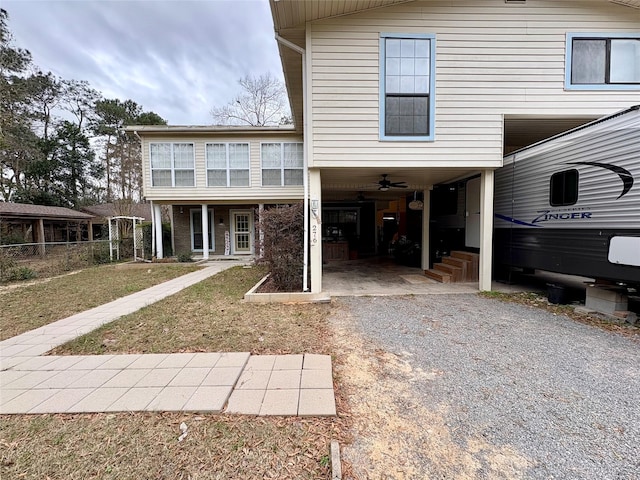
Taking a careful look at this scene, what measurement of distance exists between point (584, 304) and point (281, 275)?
230 inches

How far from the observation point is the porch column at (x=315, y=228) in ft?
18.9

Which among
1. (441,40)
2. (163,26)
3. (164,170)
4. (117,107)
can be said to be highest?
(117,107)

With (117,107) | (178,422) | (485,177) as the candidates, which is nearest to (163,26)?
(485,177)

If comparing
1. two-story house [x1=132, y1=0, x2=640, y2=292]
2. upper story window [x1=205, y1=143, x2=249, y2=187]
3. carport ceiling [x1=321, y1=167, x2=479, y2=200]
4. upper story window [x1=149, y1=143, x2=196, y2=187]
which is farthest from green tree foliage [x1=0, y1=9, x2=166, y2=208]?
two-story house [x1=132, y1=0, x2=640, y2=292]

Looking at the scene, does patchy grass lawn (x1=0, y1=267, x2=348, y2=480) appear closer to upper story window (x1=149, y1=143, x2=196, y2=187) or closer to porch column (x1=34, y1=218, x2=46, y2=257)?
upper story window (x1=149, y1=143, x2=196, y2=187)

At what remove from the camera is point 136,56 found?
44.5 feet

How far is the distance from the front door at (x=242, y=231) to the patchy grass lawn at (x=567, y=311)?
10.2 metres

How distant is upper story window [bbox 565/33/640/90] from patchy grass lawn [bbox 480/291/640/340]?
4.43 meters

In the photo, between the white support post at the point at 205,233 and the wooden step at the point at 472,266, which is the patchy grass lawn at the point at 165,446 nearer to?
the wooden step at the point at 472,266

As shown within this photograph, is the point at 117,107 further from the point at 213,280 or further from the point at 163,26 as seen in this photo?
the point at 213,280

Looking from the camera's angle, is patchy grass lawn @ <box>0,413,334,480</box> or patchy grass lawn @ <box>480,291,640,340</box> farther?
patchy grass lawn @ <box>480,291,640,340</box>

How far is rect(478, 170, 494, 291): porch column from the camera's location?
20.0 ft

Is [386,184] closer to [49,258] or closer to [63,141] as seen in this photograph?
[49,258]

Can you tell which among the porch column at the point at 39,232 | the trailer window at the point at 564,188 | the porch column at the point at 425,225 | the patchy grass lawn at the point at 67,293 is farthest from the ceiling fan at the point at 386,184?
the porch column at the point at 39,232
